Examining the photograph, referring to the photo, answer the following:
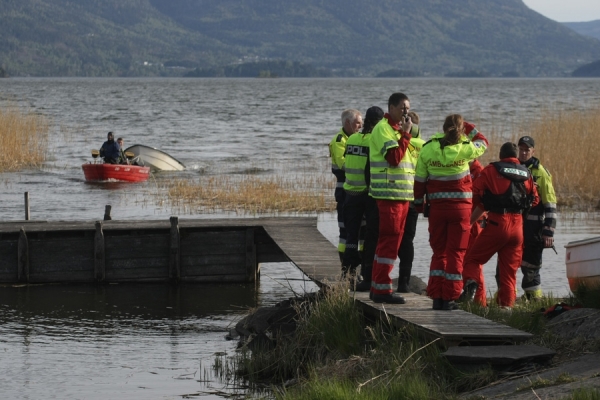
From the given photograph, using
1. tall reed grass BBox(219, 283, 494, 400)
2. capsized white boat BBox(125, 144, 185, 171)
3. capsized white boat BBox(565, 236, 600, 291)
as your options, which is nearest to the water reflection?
tall reed grass BBox(219, 283, 494, 400)

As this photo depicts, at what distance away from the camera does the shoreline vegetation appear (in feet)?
25.5

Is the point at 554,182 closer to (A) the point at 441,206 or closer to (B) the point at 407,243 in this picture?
(B) the point at 407,243

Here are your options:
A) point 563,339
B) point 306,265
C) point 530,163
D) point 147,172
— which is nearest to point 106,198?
point 147,172

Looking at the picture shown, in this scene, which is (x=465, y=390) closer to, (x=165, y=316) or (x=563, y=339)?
(x=563, y=339)

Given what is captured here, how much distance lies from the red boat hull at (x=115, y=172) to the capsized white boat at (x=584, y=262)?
18.6 m

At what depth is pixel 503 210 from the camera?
9.84m

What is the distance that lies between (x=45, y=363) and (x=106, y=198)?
1539 centimetres

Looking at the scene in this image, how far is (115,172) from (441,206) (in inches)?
781

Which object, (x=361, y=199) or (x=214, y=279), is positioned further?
(x=214, y=279)

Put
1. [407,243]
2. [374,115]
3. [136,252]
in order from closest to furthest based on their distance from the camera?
[407,243] → [374,115] → [136,252]

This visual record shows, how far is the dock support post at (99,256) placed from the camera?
14.8 meters

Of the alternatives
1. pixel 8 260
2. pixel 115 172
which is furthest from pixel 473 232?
pixel 115 172

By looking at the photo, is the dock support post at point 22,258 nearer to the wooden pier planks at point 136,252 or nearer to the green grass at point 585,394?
the wooden pier planks at point 136,252

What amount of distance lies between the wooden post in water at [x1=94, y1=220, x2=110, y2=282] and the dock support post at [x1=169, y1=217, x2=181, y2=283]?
3.02 ft
